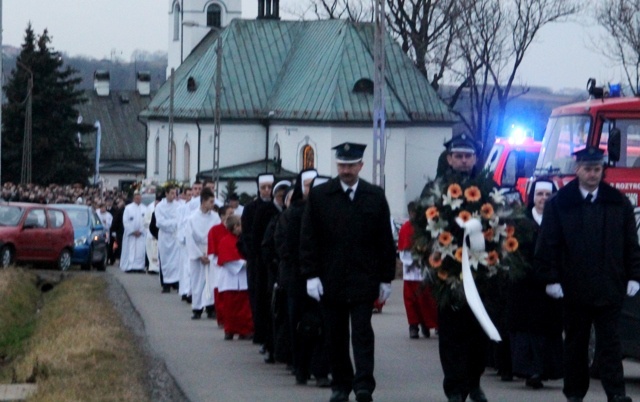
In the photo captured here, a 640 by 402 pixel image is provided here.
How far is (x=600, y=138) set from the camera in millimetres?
19969

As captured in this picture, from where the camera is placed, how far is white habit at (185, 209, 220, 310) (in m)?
20.5

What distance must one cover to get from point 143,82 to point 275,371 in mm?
122536

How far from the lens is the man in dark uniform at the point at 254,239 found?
49.5 feet

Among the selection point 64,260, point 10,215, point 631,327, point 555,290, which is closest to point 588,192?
point 555,290

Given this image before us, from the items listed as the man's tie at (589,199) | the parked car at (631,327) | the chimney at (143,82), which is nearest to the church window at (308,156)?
the chimney at (143,82)

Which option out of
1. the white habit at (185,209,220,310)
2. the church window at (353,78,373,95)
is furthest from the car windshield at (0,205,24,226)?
the church window at (353,78,373,95)

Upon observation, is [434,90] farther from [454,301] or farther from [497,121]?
[454,301]

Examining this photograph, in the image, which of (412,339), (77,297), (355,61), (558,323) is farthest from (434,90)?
(558,323)

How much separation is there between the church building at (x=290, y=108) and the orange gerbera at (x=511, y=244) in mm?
58446

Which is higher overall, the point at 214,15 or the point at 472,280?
the point at 214,15

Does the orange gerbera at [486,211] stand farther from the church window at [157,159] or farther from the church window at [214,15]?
the church window at [214,15]

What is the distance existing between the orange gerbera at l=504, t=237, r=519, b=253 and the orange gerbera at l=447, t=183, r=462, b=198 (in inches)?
20.1

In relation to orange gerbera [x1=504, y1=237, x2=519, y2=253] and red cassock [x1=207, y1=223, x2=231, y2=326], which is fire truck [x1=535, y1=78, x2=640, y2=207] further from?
orange gerbera [x1=504, y1=237, x2=519, y2=253]

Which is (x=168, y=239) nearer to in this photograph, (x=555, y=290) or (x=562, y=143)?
(x=562, y=143)
